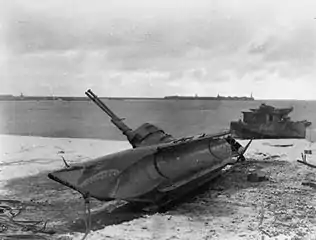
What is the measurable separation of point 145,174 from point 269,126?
14650 millimetres

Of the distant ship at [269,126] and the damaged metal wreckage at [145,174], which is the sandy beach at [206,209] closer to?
the damaged metal wreckage at [145,174]

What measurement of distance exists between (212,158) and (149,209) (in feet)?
9.05

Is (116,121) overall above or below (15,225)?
above

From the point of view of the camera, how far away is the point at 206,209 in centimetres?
754

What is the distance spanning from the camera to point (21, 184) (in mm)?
9805

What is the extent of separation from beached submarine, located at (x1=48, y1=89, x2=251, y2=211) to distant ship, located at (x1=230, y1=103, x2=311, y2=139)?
40.6 feet

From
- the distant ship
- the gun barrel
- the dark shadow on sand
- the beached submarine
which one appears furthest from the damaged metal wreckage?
the distant ship

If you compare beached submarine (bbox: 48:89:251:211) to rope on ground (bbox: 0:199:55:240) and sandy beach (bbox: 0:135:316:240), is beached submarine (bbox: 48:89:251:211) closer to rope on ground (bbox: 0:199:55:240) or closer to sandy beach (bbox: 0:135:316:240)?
sandy beach (bbox: 0:135:316:240)

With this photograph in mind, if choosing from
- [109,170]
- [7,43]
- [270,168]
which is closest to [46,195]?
[109,170]

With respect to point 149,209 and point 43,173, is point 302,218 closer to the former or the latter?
point 149,209

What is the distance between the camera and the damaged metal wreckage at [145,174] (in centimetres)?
682

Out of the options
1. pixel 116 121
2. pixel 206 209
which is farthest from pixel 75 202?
pixel 116 121

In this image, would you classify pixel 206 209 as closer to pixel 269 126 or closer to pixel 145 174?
pixel 145 174

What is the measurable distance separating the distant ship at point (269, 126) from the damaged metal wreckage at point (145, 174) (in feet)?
40.9
